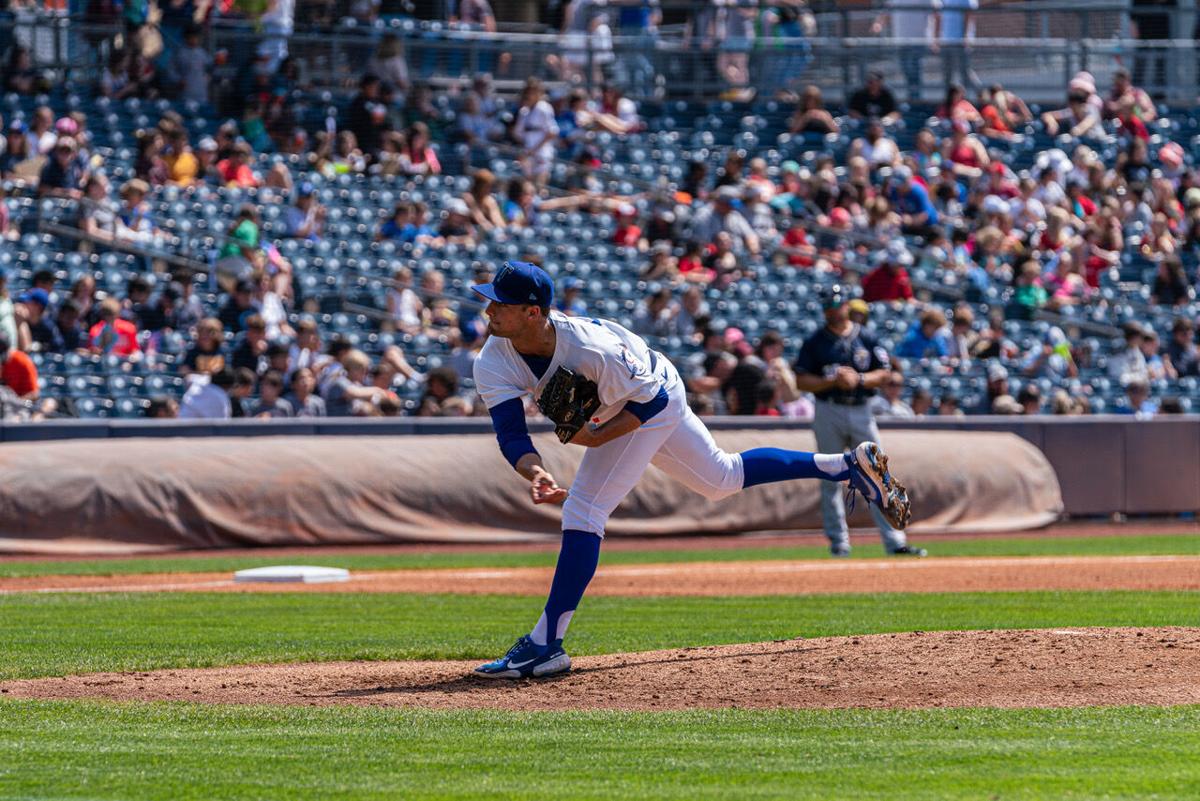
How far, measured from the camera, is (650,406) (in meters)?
7.04

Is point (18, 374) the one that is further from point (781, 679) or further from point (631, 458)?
point (781, 679)

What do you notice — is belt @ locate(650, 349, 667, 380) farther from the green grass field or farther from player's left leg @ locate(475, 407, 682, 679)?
the green grass field

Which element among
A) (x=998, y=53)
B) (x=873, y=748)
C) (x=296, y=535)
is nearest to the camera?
(x=873, y=748)

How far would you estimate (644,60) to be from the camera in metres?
25.7

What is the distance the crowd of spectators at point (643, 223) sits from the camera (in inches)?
668

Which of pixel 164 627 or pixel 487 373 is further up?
pixel 487 373

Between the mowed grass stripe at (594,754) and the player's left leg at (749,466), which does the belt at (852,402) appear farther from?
the mowed grass stripe at (594,754)

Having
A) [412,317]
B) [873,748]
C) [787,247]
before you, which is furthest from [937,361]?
[873,748]

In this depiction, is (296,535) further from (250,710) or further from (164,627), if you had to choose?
(250,710)

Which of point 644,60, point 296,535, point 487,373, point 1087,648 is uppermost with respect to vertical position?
point 644,60

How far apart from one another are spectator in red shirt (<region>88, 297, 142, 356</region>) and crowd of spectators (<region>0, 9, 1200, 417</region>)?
22mm

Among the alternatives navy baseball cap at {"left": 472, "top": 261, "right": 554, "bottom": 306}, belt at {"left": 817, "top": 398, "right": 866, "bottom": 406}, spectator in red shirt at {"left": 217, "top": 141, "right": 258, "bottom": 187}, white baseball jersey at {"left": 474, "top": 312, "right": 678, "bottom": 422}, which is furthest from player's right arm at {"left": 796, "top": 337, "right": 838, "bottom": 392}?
spectator in red shirt at {"left": 217, "top": 141, "right": 258, "bottom": 187}

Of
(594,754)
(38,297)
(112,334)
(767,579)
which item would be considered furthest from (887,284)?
(594,754)

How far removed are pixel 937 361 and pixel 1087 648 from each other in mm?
12531
